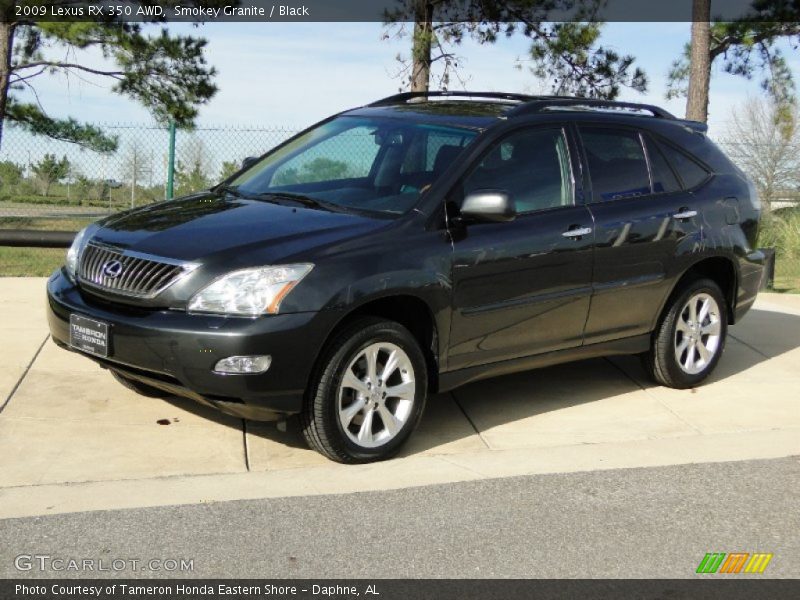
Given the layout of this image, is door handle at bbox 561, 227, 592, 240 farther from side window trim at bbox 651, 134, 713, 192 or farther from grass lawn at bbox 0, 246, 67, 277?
grass lawn at bbox 0, 246, 67, 277

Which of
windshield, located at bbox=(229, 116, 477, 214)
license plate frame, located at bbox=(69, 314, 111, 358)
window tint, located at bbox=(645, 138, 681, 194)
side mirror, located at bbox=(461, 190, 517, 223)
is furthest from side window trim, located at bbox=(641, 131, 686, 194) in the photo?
license plate frame, located at bbox=(69, 314, 111, 358)

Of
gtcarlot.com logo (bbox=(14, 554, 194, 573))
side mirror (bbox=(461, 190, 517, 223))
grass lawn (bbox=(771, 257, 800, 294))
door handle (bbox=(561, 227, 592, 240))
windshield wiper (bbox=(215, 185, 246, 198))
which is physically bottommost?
grass lawn (bbox=(771, 257, 800, 294))

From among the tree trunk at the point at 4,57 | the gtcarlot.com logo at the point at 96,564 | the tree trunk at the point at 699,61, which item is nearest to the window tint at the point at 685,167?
the gtcarlot.com logo at the point at 96,564

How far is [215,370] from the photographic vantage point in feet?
17.7

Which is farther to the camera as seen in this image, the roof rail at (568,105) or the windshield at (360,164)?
the roof rail at (568,105)

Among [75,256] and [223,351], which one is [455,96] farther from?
[223,351]

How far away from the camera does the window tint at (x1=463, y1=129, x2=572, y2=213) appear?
6480 millimetres

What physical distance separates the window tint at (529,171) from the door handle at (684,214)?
3.03 ft

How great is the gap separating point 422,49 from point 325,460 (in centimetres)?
1018

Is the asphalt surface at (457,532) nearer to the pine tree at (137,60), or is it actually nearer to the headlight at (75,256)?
the headlight at (75,256)

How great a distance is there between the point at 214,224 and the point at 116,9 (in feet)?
39.8

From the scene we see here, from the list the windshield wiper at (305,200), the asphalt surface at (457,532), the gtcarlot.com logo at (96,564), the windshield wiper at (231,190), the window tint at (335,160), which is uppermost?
the window tint at (335,160)

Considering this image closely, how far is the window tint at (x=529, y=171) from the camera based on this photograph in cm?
648
